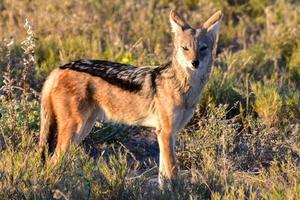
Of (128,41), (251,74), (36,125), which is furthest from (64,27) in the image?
(36,125)

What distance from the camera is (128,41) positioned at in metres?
11.3

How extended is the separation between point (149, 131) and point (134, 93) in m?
1.31

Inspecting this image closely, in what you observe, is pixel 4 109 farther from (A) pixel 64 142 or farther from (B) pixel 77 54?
(B) pixel 77 54

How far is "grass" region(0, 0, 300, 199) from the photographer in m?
5.76

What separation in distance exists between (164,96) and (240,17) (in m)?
6.41

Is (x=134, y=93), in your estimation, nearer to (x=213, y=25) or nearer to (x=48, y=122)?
(x=48, y=122)

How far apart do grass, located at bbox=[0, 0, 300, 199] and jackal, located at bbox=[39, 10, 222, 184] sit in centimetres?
28

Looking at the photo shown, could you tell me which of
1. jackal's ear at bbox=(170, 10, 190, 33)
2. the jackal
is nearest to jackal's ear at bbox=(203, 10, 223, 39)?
the jackal

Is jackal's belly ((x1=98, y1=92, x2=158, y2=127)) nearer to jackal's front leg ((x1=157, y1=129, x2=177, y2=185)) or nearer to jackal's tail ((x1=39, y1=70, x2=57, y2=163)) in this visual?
jackal's front leg ((x1=157, y1=129, x2=177, y2=185))

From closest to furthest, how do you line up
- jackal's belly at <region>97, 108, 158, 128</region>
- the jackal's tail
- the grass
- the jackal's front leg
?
1. the grass
2. the jackal's front leg
3. the jackal's tail
4. jackal's belly at <region>97, 108, 158, 128</region>

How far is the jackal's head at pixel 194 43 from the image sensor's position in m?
6.72

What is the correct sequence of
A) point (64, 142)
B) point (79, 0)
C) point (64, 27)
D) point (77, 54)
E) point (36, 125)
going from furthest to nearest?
point (79, 0)
point (64, 27)
point (77, 54)
point (36, 125)
point (64, 142)

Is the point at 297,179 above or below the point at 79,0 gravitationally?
below

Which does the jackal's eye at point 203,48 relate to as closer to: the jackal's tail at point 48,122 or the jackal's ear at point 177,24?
the jackal's ear at point 177,24
